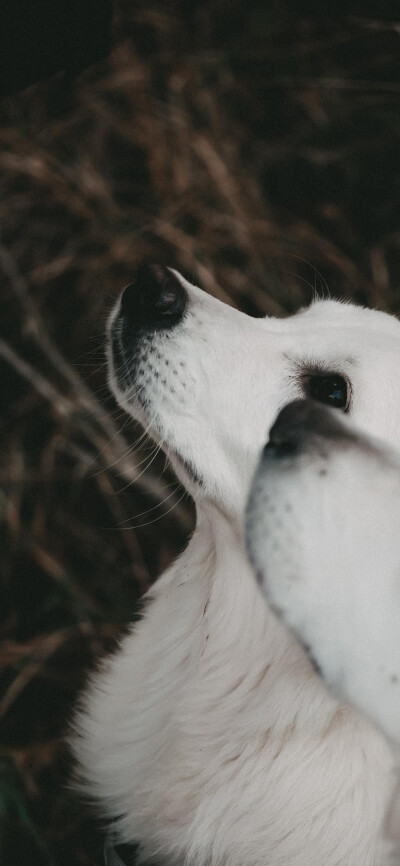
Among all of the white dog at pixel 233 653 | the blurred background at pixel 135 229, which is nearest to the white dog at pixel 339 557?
the white dog at pixel 233 653

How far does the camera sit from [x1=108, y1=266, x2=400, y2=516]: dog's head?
1.16 meters

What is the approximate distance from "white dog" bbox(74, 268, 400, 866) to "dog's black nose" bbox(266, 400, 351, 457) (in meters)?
0.35

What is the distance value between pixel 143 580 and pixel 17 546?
1.19 feet

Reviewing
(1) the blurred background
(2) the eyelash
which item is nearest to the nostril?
(2) the eyelash

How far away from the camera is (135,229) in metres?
2.47

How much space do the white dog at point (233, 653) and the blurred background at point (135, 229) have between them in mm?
787

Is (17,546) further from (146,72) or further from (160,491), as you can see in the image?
(146,72)

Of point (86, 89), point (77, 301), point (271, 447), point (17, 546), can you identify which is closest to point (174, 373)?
point (271, 447)

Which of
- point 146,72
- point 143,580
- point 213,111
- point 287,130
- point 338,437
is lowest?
point 143,580

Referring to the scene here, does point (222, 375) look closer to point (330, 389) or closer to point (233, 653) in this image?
point (330, 389)

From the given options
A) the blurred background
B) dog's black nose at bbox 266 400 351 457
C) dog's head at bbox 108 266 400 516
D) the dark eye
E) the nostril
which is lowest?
the blurred background

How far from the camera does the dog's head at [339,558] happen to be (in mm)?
704

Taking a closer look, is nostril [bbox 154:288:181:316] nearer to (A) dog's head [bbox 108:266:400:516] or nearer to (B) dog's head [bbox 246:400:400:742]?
(A) dog's head [bbox 108:266:400:516]

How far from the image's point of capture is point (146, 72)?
2.58 meters
